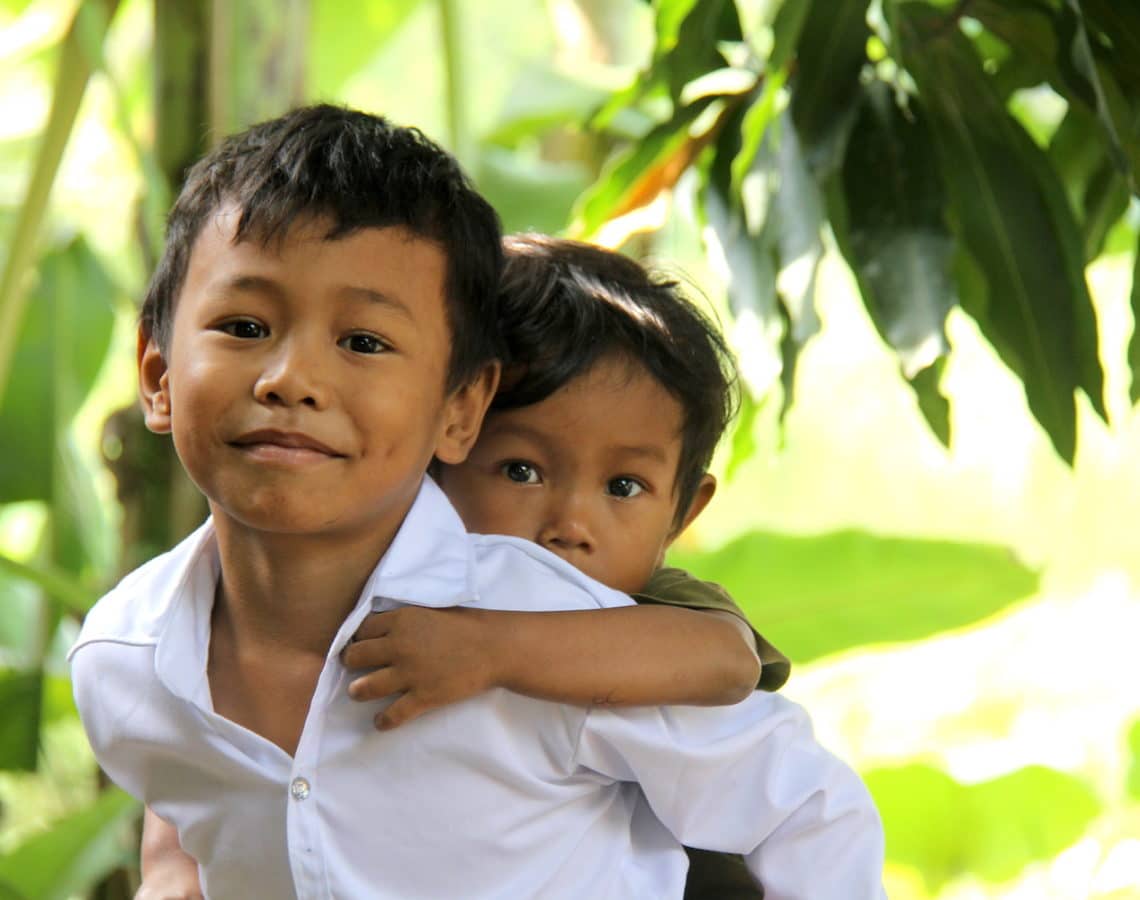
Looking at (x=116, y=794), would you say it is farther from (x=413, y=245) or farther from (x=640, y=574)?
(x=413, y=245)

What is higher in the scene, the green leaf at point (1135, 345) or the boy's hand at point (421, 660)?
the green leaf at point (1135, 345)

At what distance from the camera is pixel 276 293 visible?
817 mm

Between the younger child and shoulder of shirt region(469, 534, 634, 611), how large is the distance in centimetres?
4

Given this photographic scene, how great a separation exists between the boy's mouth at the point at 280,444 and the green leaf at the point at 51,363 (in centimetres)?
112

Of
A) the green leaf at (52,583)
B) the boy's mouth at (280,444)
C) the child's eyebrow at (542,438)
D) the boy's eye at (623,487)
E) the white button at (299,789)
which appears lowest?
the green leaf at (52,583)

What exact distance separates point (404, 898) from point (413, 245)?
391mm

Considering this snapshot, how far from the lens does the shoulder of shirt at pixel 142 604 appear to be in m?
0.94

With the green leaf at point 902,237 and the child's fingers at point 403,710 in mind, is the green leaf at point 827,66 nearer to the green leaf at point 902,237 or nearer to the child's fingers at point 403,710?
the green leaf at point 902,237

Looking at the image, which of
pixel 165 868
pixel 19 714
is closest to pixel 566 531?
pixel 165 868

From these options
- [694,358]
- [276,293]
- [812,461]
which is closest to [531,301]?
[694,358]

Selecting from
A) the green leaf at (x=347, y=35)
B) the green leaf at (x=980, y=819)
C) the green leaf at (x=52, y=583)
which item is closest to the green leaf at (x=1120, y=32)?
the green leaf at (x=52, y=583)

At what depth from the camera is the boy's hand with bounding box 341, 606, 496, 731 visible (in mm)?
829

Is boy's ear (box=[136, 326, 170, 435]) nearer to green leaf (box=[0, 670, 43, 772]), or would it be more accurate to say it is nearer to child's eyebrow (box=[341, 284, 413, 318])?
child's eyebrow (box=[341, 284, 413, 318])

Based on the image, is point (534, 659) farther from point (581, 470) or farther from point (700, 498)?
point (700, 498)
